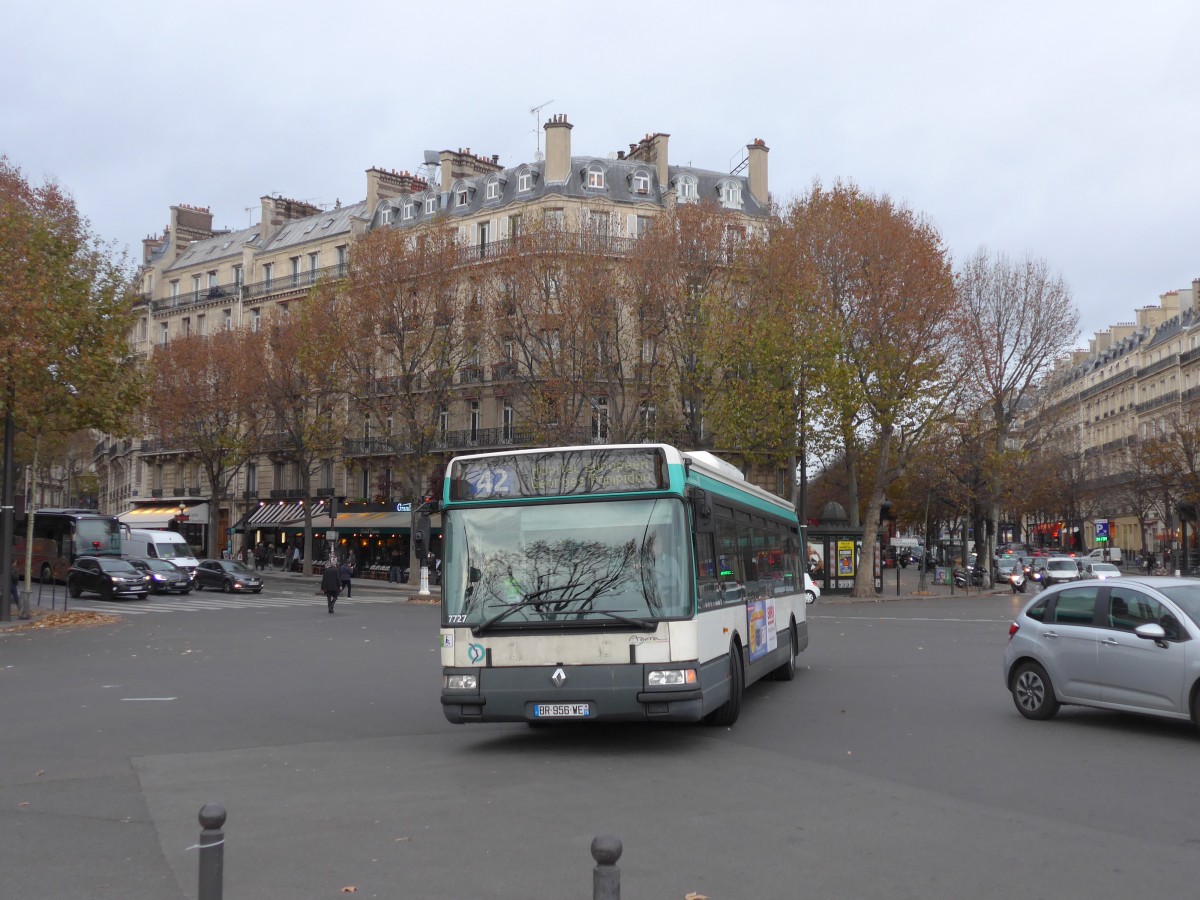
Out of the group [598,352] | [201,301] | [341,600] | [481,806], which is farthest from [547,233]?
[201,301]

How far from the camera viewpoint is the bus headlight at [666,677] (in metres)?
10.1

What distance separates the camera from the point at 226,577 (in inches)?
1852

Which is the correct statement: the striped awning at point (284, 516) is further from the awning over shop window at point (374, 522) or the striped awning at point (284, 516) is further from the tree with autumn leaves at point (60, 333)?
the tree with autumn leaves at point (60, 333)

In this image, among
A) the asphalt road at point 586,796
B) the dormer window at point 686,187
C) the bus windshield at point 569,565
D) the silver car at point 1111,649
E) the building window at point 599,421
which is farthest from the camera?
the dormer window at point 686,187

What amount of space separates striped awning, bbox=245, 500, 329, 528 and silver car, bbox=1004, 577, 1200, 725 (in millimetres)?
52297

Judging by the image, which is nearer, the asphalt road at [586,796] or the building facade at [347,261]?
the asphalt road at [586,796]

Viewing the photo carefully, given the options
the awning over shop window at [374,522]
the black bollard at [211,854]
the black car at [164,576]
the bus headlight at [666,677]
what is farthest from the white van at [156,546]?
the black bollard at [211,854]

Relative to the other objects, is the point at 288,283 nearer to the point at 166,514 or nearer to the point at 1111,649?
the point at 166,514

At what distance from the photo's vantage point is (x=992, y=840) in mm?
7281

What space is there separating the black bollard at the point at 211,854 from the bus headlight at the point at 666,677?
5942 mm

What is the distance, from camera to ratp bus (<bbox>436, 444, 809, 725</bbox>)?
10203 millimetres

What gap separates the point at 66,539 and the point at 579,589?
41.8 metres

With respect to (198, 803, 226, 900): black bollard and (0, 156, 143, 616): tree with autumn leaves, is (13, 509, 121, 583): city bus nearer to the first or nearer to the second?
(0, 156, 143, 616): tree with autumn leaves

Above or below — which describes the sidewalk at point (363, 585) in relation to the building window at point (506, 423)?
below
